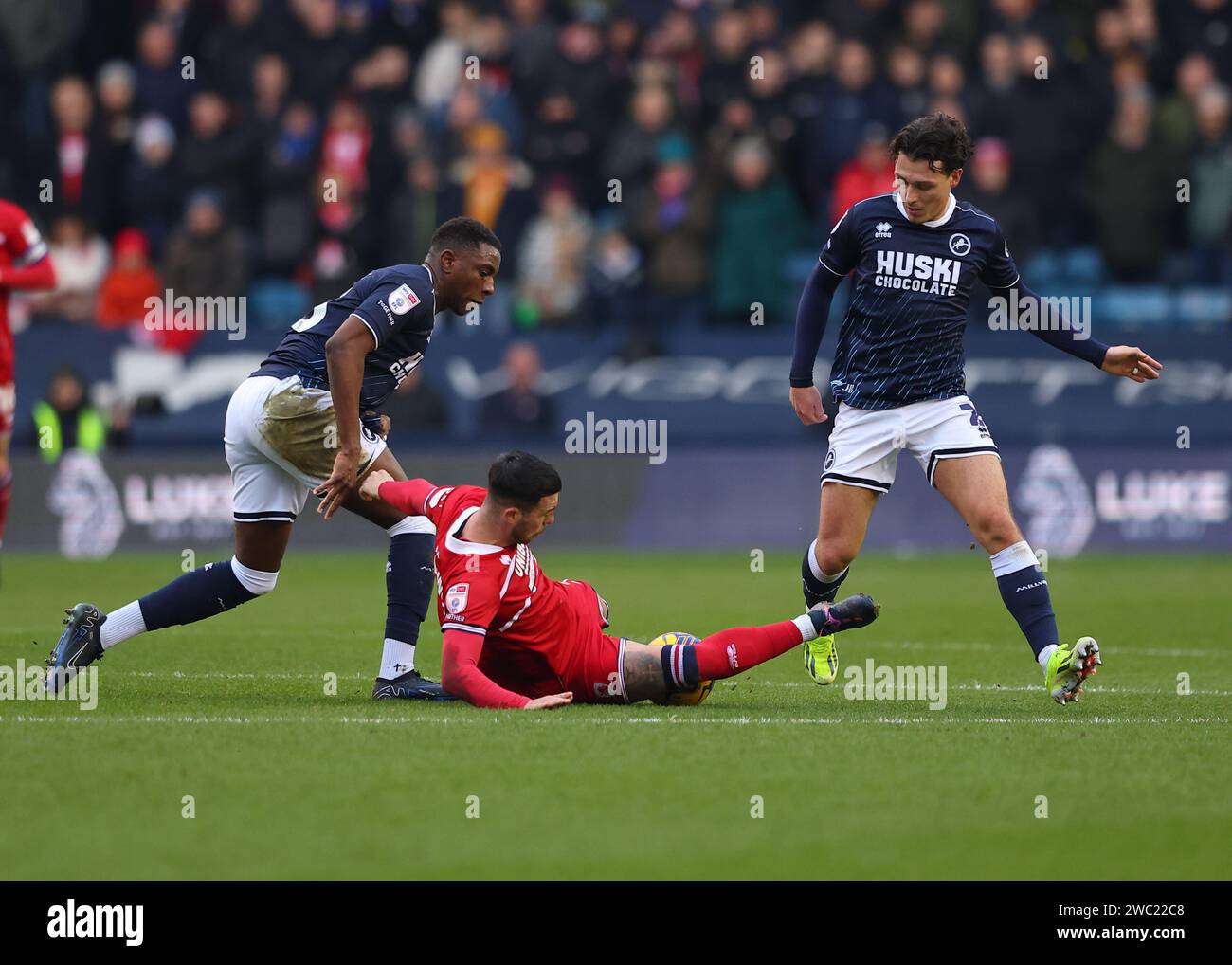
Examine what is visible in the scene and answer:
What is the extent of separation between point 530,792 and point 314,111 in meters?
15.5

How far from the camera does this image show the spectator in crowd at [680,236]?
18.8 m

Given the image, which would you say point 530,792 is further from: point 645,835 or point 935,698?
point 935,698

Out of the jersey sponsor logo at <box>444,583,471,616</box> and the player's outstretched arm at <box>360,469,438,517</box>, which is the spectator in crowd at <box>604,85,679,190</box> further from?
the jersey sponsor logo at <box>444,583,471,616</box>

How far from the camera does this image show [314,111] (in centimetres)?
2000

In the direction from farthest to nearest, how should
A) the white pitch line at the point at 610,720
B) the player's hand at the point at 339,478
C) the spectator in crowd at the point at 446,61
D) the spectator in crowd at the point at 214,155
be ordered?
the spectator in crowd at the point at 446,61 < the spectator in crowd at the point at 214,155 < the player's hand at the point at 339,478 < the white pitch line at the point at 610,720

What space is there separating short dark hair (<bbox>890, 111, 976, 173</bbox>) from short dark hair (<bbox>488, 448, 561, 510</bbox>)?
6.52ft

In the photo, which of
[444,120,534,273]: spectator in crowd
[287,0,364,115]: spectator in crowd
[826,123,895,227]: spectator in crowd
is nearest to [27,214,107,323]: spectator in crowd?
[287,0,364,115]: spectator in crowd

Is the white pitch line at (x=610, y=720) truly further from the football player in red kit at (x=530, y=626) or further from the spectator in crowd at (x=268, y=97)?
the spectator in crowd at (x=268, y=97)

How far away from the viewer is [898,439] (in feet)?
25.6

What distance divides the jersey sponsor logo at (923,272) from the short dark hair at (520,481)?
5.86 ft

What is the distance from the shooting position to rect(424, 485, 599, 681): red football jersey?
6922mm

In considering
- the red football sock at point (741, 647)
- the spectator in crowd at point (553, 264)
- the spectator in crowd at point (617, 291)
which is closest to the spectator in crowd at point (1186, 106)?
the spectator in crowd at point (617, 291)
